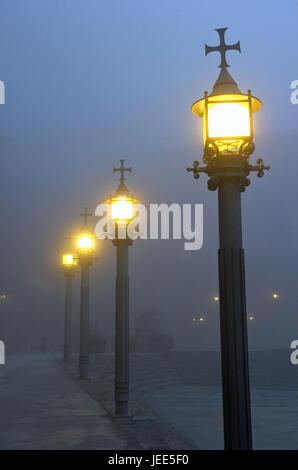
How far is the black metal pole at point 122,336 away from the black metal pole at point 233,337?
7.37 metres

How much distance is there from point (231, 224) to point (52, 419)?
25.8 ft

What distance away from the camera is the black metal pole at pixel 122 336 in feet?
39.9

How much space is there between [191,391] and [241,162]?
A: 23.4 meters

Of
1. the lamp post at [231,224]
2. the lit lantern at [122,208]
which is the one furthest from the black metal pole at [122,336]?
the lamp post at [231,224]

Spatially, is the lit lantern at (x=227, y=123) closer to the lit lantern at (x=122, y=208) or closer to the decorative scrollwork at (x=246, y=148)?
the decorative scrollwork at (x=246, y=148)

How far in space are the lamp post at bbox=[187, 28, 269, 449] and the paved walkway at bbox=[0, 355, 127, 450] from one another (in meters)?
4.21

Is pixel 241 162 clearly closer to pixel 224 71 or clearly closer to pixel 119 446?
pixel 224 71

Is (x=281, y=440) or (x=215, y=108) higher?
(x=215, y=108)

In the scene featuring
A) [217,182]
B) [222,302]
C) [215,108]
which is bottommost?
[222,302]

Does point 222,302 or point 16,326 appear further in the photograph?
point 16,326

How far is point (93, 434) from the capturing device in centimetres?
977

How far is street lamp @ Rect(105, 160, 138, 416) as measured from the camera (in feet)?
39.7
